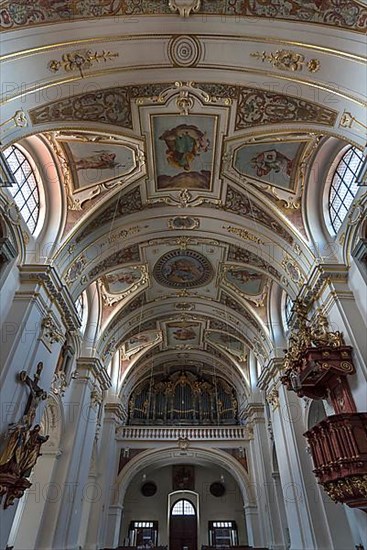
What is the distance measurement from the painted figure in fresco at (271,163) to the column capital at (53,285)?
6.21 meters

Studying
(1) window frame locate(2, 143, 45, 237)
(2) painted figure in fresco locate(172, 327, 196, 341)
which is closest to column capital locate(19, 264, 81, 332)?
(1) window frame locate(2, 143, 45, 237)

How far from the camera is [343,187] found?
9664mm

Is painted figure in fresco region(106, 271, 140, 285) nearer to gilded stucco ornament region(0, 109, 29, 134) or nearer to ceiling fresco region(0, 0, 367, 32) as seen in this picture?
gilded stucco ornament region(0, 109, 29, 134)

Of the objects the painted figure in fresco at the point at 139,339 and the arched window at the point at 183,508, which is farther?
the arched window at the point at 183,508

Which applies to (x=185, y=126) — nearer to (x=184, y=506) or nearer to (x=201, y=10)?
(x=201, y=10)

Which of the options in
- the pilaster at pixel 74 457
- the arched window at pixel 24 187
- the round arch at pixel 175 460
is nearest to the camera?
the arched window at pixel 24 187

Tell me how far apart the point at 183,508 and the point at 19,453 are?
17.7m

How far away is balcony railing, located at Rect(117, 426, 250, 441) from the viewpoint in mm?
19922

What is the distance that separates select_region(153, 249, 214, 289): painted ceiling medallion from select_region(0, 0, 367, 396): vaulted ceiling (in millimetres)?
71

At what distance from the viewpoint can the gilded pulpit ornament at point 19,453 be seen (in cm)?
709

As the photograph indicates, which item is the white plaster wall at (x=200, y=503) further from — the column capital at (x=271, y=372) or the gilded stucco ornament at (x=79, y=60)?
the gilded stucco ornament at (x=79, y=60)

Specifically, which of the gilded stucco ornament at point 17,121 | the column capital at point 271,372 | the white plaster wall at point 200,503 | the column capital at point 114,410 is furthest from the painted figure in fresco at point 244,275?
the white plaster wall at point 200,503

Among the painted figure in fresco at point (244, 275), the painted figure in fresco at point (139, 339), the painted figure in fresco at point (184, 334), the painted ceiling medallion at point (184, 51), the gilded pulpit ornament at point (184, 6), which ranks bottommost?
the gilded pulpit ornament at point (184, 6)

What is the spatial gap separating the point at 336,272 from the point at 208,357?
13.8m
